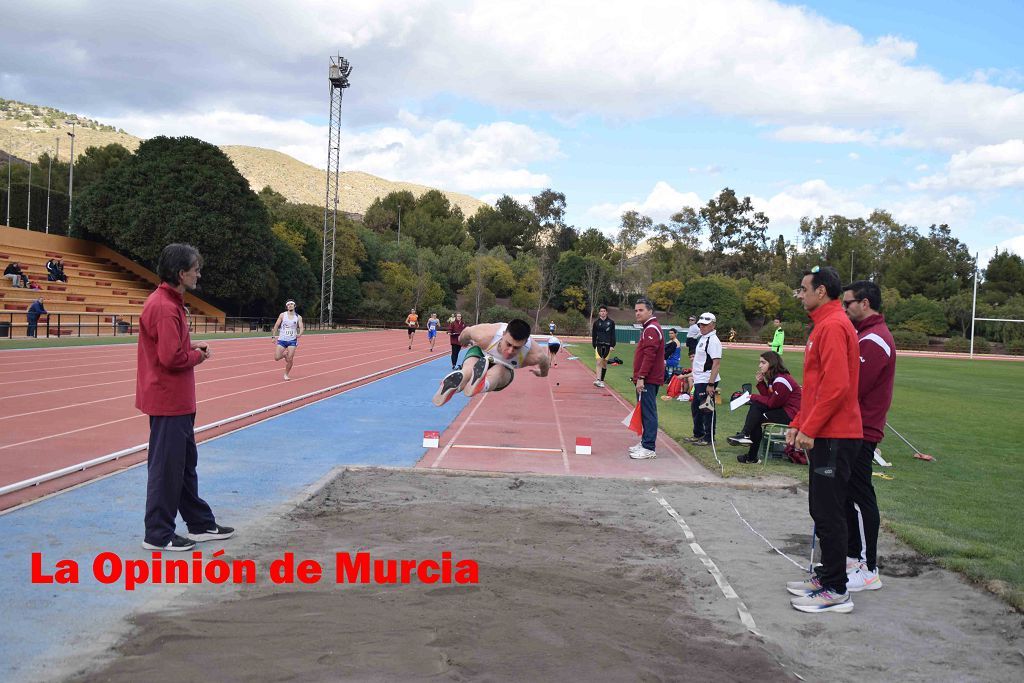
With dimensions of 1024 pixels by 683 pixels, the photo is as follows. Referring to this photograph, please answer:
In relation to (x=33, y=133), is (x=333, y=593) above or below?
below

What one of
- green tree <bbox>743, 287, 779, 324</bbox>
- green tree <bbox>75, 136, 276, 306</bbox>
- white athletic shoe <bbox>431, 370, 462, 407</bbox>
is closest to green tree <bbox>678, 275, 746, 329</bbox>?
green tree <bbox>743, 287, 779, 324</bbox>

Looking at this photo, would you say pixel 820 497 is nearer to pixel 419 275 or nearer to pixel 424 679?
pixel 424 679

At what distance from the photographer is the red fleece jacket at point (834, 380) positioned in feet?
15.8

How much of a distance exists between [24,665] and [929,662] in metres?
4.24

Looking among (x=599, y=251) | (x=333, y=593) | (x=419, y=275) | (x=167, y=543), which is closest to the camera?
(x=333, y=593)

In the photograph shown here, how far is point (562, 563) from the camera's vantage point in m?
5.31

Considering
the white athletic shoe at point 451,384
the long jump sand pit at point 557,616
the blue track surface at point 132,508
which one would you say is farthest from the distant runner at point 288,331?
the long jump sand pit at point 557,616

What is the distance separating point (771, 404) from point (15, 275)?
121 feet

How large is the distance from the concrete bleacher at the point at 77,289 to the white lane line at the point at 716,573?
27.7 meters

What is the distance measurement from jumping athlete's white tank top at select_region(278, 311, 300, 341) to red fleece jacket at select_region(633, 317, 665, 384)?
9.86m

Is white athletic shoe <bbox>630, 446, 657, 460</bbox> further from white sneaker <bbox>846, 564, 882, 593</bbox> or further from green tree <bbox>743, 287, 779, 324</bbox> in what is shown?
green tree <bbox>743, 287, 779, 324</bbox>

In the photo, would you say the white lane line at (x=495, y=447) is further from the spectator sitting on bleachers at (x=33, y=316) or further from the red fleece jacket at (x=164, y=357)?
the spectator sitting on bleachers at (x=33, y=316)

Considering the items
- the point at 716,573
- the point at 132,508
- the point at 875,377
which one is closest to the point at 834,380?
A: the point at 875,377

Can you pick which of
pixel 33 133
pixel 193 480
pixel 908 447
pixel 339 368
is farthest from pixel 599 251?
pixel 33 133
